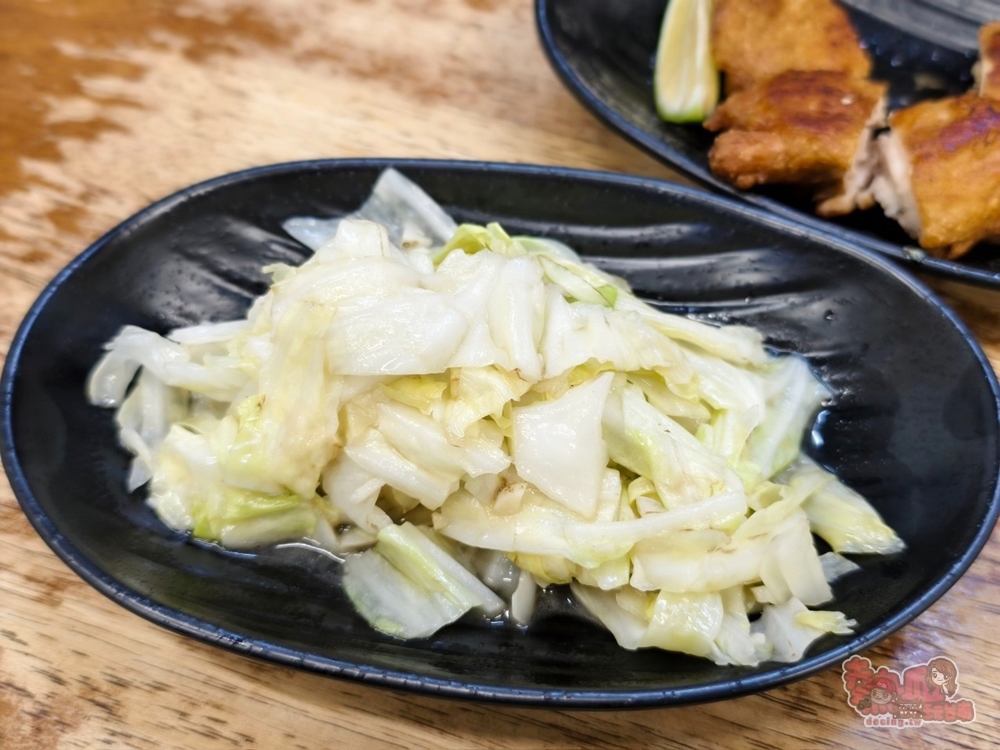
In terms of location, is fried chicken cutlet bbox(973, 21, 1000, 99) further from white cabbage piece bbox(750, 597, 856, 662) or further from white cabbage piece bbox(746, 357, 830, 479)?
white cabbage piece bbox(750, 597, 856, 662)

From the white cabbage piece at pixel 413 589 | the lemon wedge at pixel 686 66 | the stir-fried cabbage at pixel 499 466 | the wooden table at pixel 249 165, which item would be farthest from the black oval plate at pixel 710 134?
the white cabbage piece at pixel 413 589

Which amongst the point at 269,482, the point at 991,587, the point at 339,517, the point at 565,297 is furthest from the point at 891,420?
the point at 269,482

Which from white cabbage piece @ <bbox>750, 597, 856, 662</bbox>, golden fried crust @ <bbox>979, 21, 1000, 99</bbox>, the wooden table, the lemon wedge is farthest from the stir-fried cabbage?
golden fried crust @ <bbox>979, 21, 1000, 99</bbox>

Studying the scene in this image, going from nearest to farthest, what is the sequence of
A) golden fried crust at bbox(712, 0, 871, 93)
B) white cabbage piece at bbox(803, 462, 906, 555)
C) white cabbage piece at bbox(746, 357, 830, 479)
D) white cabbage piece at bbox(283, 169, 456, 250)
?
white cabbage piece at bbox(803, 462, 906, 555), white cabbage piece at bbox(746, 357, 830, 479), white cabbage piece at bbox(283, 169, 456, 250), golden fried crust at bbox(712, 0, 871, 93)

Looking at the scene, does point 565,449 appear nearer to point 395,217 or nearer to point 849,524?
point 849,524

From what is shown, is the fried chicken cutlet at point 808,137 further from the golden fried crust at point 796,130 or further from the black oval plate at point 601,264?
the black oval plate at point 601,264

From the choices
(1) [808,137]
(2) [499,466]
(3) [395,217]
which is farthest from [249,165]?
(1) [808,137]
